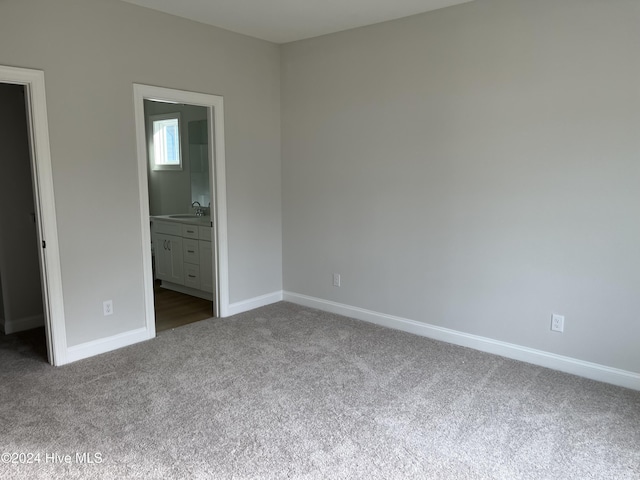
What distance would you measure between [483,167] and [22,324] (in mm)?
4062

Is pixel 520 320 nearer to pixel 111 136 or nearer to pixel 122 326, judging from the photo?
pixel 122 326

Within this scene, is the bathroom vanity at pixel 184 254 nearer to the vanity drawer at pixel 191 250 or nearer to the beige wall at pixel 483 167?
the vanity drawer at pixel 191 250

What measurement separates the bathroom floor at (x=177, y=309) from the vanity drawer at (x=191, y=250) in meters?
0.43

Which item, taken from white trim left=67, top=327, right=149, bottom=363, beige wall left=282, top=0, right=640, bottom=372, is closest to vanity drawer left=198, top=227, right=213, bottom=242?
beige wall left=282, top=0, right=640, bottom=372

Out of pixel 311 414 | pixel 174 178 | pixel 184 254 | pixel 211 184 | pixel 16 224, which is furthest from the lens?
pixel 174 178

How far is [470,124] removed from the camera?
138 inches

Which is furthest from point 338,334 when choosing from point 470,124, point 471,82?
point 471,82

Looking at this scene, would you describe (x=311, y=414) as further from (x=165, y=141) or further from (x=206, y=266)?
(x=165, y=141)

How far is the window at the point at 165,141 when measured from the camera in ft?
19.7

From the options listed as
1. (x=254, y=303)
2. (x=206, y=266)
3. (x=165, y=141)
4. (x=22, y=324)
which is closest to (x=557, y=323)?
(x=254, y=303)

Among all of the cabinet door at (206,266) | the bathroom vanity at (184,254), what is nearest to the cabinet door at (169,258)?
the bathroom vanity at (184,254)

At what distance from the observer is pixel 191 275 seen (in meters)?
5.08

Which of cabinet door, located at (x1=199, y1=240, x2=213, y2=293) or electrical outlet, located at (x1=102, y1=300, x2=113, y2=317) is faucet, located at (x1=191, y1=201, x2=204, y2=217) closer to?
cabinet door, located at (x1=199, y1=240, x2=213, y2=293)

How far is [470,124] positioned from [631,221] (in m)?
1.25
